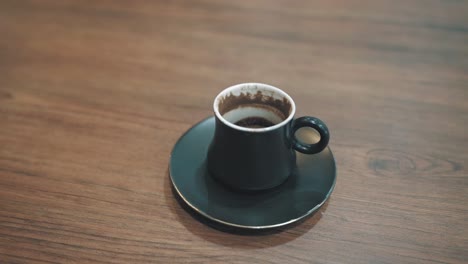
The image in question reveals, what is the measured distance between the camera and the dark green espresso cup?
0.44m

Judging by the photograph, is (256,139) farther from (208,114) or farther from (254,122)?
(208,114)

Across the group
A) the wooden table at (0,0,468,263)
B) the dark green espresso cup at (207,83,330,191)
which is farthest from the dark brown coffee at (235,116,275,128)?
the wooden table at (0,0,468,263)

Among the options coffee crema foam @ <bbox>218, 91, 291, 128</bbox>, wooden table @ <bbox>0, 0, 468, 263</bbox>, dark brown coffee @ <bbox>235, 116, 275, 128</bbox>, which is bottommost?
wooden table @ <bbox>0, 0, 468, 263</bbox>

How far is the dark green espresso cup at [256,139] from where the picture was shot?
0.44 metres

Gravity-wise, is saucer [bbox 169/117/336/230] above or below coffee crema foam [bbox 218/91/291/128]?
below

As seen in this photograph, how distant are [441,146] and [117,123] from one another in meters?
0.50

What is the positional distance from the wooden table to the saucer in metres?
0.03

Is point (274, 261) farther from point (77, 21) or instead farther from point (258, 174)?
point (77, 21)

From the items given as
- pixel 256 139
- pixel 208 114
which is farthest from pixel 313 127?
pixel 208 114

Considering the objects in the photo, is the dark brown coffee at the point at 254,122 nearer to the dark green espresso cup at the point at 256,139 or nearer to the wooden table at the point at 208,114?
the dark green espresso cup at the point at 256,139

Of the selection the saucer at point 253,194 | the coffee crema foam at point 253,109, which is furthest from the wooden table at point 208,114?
the coffee crema foam at point 253,109

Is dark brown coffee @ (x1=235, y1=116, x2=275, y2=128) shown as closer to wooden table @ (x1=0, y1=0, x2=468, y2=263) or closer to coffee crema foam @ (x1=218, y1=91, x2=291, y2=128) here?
coffee crema foam @ (x1=218, y1=91, x2=291, y2=128)

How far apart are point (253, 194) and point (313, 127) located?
11 cm

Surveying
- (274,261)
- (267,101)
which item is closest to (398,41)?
(267,101)
